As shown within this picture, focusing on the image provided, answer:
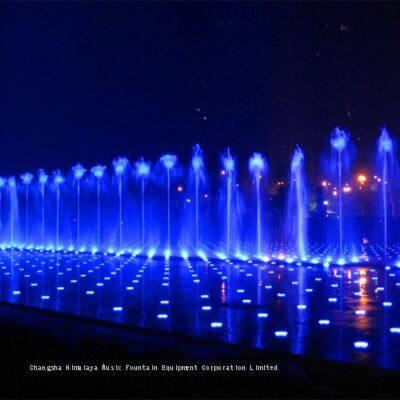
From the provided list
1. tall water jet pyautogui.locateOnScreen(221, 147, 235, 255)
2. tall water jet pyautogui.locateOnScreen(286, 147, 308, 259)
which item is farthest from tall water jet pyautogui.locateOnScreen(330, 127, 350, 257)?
tall water jet pyautogui.locateOnScreen(221, 147, 235, 255)

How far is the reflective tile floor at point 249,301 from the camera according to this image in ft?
18.9

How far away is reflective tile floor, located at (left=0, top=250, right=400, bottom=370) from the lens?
577 centimetres

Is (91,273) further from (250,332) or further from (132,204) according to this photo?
(132,204)

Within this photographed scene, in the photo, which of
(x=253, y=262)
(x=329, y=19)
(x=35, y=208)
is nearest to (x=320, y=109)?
(x=329, y=19)

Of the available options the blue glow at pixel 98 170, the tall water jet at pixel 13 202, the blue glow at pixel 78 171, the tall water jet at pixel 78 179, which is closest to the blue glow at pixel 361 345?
the blue glow at pixel 98 170

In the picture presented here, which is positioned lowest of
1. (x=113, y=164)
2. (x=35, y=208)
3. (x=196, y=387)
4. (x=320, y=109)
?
(x=196, y=387)

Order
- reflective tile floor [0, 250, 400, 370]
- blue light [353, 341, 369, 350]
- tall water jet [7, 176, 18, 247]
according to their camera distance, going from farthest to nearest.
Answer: tall water jet [7, 176, 18, 247]
reflective tile floor [0, 250, 400, 370]
blue light [353, 341, 369, 350]

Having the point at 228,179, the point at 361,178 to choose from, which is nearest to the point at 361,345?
the point at 228,179

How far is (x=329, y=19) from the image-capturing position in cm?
3788

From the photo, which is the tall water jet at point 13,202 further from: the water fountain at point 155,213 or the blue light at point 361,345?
the blue light at point 361,345

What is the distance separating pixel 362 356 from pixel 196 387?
72.2 inches

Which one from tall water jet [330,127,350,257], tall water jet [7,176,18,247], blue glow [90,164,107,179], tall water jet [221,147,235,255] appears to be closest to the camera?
tall water jet [330,127,350,257]

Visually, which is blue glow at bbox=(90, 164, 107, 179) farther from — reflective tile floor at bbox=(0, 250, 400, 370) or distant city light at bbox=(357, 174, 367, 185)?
distant city light at bbox=(357, 174, 367, 185)

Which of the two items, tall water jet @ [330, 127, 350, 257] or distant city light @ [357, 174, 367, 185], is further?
distant city light @ [357, 174, 367, 185]
